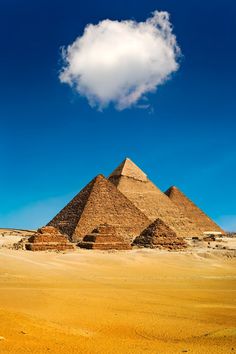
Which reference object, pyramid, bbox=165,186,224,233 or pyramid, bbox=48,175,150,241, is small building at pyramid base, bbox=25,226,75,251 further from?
pyramid, bbox=165,186,224,233

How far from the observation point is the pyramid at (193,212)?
68750 mm

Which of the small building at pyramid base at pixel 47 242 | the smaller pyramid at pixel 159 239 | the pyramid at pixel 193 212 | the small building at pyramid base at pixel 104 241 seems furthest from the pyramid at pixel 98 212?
the pyramid at pixel 193 212

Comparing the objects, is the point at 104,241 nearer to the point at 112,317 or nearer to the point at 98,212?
the point at 98,212

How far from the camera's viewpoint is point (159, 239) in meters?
31.9

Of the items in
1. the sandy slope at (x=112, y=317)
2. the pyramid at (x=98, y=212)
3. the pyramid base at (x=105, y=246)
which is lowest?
the sandy slope at (x=112, y=317)

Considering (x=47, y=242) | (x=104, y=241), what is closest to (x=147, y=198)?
(x=104, y=241)

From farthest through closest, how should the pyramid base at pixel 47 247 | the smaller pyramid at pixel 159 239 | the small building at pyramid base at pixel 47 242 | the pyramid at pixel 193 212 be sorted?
the pyramid at pixel 193 212 → the smaller pyramid at pixel 159 239 → the small building at pyramid base at pixel 47 242 → the pyramid base at pixel 47 247

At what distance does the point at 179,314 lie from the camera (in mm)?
7703

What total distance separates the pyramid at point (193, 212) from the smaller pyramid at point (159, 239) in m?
36.2

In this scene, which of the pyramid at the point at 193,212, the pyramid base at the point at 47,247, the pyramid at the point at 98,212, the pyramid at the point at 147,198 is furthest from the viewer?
the pyramid at the point at 193,212

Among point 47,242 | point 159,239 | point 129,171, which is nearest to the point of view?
point 47,242

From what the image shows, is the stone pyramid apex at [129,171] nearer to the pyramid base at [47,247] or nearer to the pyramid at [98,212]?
the pyramid at [98,212]

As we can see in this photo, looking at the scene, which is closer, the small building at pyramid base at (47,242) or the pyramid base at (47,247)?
the pyramid base at (47,247)

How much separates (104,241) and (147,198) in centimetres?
2939
